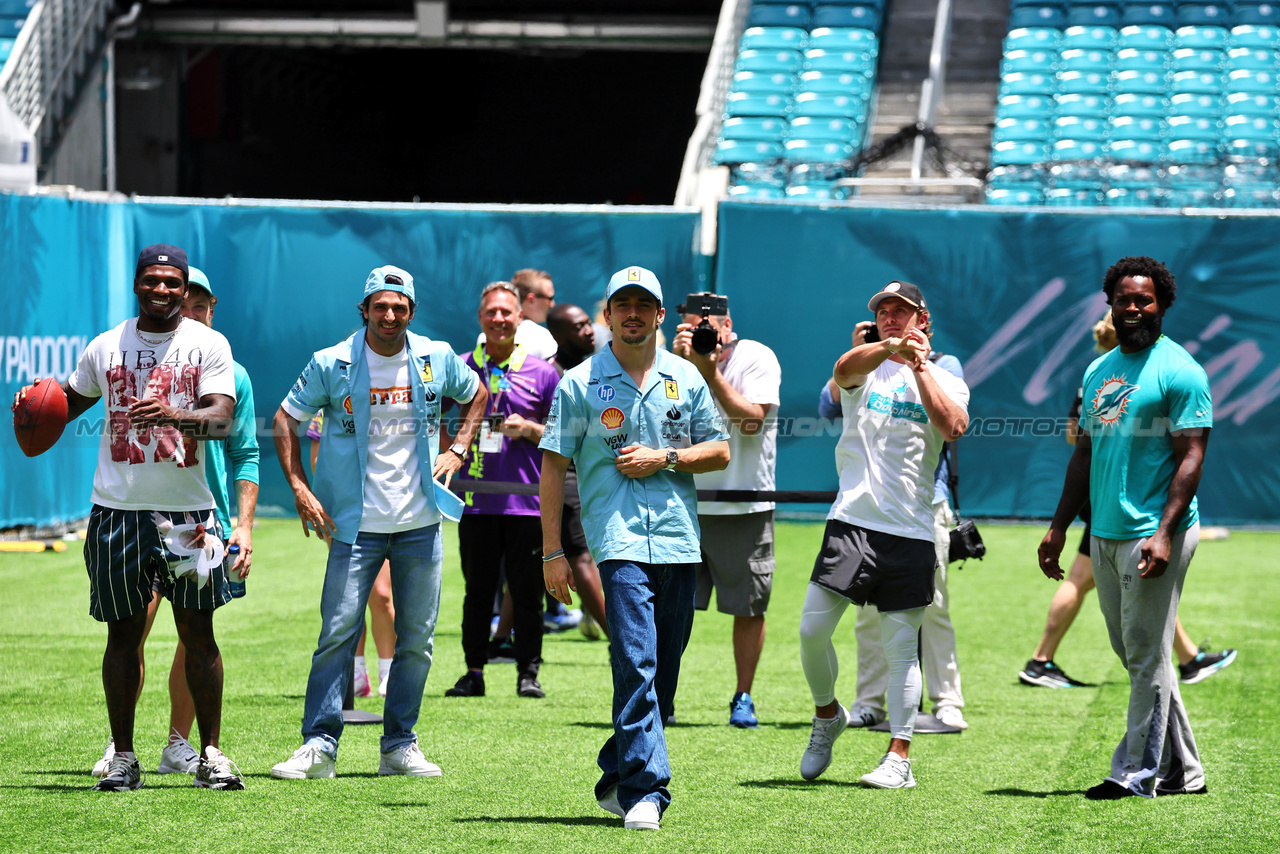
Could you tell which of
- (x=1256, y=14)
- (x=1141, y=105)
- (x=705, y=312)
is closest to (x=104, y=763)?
(x=705, y=312)

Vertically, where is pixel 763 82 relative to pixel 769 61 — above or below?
below

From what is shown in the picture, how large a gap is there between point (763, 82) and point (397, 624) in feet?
51.9

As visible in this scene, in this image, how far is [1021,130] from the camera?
62.0 ft

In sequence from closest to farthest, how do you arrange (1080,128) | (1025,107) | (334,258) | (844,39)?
(334,258), (1080,128), (1025,107), (844,39)

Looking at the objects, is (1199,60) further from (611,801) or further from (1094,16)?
(611,801)

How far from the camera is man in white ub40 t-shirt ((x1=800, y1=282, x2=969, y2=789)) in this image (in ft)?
19.5

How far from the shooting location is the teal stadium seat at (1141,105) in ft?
61.8

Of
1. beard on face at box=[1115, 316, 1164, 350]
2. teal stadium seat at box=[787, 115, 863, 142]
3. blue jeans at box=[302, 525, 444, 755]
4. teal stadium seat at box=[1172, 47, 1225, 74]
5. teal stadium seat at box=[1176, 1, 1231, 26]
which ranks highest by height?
teal stadium seat at box=[1176, 1, 1231, 26]

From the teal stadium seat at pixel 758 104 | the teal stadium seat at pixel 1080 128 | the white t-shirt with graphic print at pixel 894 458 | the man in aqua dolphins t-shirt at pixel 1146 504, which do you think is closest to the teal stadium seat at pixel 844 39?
the teal stadium seat at pixel 758 104

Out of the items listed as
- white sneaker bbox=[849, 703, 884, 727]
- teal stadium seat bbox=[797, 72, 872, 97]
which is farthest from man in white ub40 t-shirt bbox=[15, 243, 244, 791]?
teal stadium seat bbox=[797, 72, 872, 97]

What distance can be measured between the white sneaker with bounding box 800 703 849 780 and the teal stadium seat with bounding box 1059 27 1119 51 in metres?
16.5

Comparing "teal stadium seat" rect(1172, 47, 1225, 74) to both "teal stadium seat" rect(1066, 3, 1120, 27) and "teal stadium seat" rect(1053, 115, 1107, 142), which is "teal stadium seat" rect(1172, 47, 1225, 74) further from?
"teal stadium seat" rect(1053, 115, 1107, 142)

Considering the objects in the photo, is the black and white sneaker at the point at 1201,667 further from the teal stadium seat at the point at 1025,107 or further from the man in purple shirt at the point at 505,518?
the teal stadium seat at the point at 1025,107

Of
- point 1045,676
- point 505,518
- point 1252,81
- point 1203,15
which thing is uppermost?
point 1203,15
